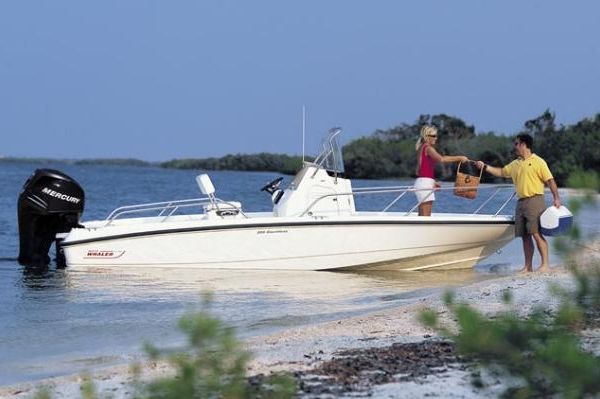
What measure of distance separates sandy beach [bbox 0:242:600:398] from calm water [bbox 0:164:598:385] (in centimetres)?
81

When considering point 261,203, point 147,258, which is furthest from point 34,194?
point 261,203

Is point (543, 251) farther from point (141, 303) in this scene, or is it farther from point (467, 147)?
point (467, 147)

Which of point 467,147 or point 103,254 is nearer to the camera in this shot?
point 103,254

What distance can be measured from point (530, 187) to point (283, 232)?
3.15 metres

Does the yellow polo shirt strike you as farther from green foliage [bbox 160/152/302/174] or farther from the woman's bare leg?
green foliage [bbox 160/152/302/174]

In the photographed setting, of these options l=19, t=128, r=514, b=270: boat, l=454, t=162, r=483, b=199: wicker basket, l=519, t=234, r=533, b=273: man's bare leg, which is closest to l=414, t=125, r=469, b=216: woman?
l=19, t=128, r=514, b=270: boat

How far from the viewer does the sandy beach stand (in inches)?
198

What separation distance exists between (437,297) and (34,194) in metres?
5.93

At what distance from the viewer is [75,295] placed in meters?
11.1

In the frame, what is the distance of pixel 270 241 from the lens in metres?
12.6

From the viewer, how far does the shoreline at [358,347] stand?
515cm

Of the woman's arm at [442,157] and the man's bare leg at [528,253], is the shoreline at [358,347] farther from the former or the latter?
the woman's arm at [442,157]

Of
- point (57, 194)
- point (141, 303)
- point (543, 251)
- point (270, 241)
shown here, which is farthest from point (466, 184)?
point (57, 194)

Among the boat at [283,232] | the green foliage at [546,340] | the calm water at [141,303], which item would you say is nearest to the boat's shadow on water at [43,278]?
the calm water at [141,303]
